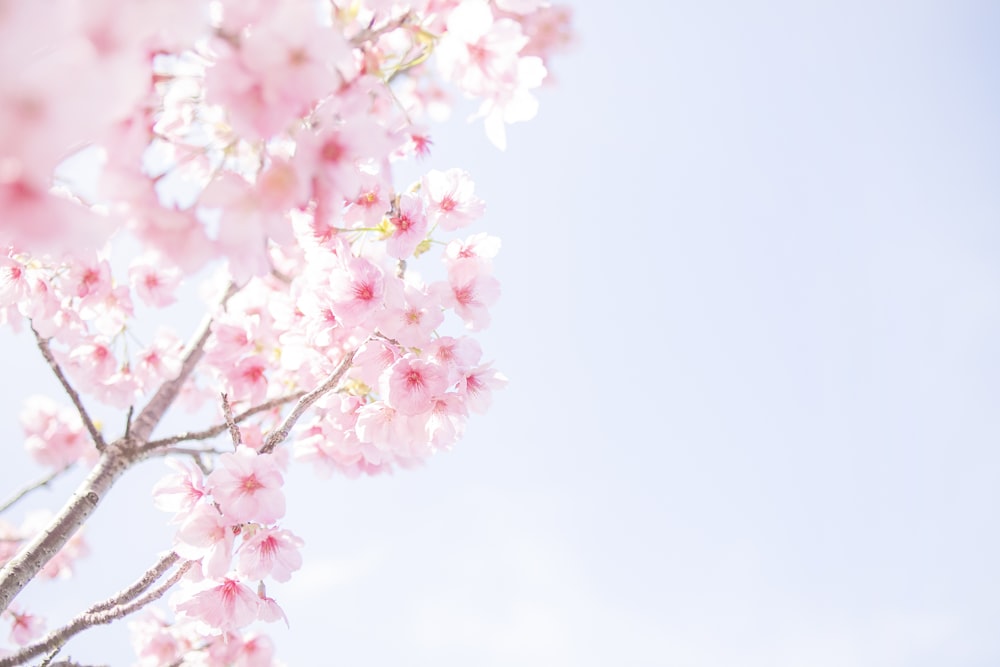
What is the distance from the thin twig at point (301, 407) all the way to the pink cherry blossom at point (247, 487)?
0.07 metres

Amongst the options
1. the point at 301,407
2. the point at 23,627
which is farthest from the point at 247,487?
the point at 23,627

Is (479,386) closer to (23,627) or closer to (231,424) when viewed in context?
(231,424)

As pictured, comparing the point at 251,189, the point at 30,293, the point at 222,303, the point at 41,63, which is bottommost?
the point at 41,63

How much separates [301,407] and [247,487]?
0.30 metres

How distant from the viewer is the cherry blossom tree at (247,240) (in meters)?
0.84

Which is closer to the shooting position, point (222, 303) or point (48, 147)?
point (48, 147)

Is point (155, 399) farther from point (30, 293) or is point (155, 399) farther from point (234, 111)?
point (234, 111)

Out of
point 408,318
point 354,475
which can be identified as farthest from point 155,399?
point 408,318

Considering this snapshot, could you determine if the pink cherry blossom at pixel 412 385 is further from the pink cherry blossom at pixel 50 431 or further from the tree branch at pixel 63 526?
the pink cherry blossom at pixel 50 431

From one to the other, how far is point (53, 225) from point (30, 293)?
6.89 feet

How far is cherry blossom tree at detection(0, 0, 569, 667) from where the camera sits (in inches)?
33.1

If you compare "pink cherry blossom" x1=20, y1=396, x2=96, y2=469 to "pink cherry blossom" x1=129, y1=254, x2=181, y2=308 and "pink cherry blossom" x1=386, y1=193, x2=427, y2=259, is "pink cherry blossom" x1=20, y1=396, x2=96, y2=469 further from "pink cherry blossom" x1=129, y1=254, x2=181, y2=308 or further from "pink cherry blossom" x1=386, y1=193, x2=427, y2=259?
"pink cherry blossom" x1=386, y1=193, x2=427, y2=259

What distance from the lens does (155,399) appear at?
3.28 metres

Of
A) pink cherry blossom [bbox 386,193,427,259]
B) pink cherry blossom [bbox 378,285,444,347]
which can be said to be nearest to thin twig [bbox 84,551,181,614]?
pink cherry blossom [bbox 378,285,444,347]
